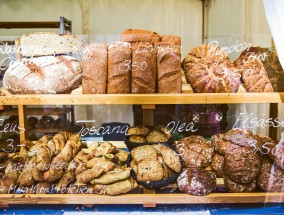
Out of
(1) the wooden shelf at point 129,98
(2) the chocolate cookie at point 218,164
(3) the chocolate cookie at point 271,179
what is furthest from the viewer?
(2) the chocolate cookie at point 218,164

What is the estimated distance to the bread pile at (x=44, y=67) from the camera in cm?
210

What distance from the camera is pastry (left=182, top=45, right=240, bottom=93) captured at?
7.02 ft

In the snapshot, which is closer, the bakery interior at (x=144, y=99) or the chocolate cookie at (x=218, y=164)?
the bakery interior at (x=144, y=99)

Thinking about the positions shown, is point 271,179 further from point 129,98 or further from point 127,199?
point 129,98

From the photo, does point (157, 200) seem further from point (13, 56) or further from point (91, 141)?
point (13, 56)

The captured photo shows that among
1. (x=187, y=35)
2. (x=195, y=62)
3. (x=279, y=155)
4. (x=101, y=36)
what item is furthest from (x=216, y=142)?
(x=101, y=36)

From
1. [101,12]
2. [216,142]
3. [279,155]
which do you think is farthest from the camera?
[216,142]

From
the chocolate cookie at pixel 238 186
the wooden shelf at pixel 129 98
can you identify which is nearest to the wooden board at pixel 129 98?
the wooden shelf at pixel 129 98

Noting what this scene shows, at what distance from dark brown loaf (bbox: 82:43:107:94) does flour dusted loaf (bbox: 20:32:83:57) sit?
0.34 ft

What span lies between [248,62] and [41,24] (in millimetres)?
1412

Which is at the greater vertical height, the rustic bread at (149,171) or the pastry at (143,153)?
the pastry at (143,153)

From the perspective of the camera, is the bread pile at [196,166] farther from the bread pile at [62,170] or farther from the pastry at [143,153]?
the bread pile at [62,170]

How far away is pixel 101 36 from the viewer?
2.08 metres

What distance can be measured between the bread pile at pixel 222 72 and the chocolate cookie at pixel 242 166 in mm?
435
